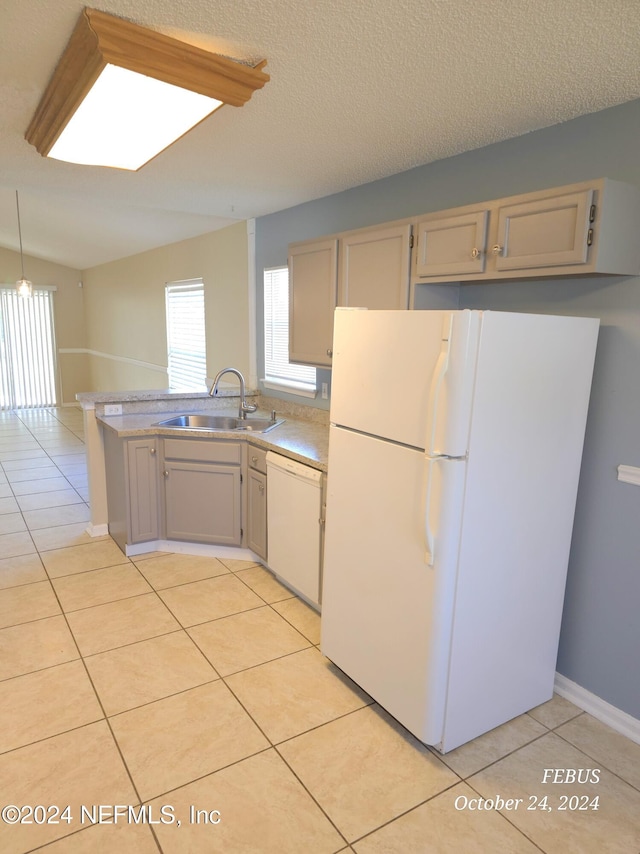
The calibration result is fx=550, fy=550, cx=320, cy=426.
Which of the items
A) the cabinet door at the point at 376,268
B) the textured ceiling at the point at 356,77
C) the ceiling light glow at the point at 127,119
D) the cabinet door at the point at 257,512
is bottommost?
the cabinet door at the point at 257,512

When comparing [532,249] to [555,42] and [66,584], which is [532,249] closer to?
[555,42]

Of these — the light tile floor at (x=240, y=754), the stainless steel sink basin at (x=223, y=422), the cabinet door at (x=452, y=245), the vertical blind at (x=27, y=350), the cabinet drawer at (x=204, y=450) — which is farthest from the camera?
the vertical blind at (x=27, y=350)

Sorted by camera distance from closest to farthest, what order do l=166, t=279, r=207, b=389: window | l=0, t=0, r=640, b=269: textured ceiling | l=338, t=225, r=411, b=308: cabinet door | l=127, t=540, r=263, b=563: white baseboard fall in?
l=0, t=0, r=640, b=269: textured ceiling
l=338, t=225, r=411, b=308: cabinet door
l=127, t=540, r=263, b=563: white baseboard
l=166, t=279, r=207, b=389: window

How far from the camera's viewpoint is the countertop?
9.74 ft

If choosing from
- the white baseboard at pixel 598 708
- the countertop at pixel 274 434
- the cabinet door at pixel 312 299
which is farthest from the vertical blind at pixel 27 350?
the white baseboard at pixel 598 708

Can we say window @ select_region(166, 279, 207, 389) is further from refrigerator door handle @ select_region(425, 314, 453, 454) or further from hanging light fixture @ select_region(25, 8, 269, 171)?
refrigerator door handle @ select_region(425, 314, 453, 454)

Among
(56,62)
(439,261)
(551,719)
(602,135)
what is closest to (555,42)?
(602,135)

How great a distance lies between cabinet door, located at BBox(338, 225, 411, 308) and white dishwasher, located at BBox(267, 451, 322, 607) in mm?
933

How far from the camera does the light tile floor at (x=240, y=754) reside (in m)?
1.75

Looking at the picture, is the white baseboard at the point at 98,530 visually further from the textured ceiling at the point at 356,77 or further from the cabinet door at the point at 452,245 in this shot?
the cabinet door at the point at 452,245

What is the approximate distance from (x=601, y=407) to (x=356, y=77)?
1.55 m

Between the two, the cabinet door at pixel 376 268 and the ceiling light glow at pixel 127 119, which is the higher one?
the ceiling light glow at pixel 127 119

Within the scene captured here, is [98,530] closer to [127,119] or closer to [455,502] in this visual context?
[127,119]

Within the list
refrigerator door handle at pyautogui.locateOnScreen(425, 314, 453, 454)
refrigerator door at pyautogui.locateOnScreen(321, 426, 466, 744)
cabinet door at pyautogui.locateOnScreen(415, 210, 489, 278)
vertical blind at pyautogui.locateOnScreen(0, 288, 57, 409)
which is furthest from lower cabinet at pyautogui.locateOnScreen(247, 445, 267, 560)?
vertical blind at pyautogui.locateOnScreen(0, 288, 57, 409)
